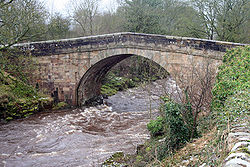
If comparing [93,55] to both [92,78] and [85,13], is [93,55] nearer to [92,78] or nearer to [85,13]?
[92,78]

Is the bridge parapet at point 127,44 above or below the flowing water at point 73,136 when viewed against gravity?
above

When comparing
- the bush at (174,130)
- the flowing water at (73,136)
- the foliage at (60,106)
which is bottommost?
the flowing water at (73,136)

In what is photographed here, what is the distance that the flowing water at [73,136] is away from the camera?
718 centimetres

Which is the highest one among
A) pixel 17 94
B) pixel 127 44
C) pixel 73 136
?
pixel 127 44

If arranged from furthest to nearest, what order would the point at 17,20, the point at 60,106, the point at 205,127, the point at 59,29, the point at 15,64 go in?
the point at 59,29
the point at 60,106
the point at 15,64
the point at 17,20
the point at 205,127

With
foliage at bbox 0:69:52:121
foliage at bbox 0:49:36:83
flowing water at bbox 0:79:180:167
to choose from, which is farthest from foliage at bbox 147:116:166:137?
foliage at bbox 0:69:52:121

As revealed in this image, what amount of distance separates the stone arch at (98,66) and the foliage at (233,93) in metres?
4.83

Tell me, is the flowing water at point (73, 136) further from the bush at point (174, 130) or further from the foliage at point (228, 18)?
the foliage at point (228, 18)

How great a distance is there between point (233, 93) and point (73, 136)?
662 cm

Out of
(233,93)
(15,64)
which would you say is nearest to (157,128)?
(233,93)

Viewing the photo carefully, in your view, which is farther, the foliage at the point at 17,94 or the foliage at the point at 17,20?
the foliage at the point at 17,94

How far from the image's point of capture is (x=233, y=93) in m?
4.77

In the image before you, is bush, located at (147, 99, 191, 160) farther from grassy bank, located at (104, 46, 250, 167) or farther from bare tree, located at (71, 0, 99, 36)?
bare tree, located at (71, 0, 99, 36)

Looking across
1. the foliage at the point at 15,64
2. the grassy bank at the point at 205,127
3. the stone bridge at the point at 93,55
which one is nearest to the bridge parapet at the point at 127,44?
the stone bridge at the point at 93,55
